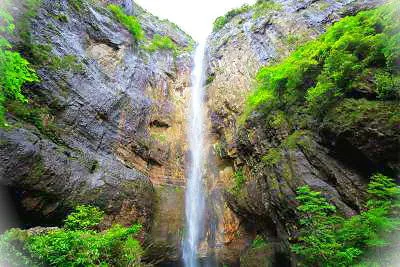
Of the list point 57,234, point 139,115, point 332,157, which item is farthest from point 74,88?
point 332,157

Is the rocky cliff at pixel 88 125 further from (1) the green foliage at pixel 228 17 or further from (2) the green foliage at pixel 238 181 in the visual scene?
(1) the green foliage at pixel 228 17

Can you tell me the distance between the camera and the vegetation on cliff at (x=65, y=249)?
5.82m

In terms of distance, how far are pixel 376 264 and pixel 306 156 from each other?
3822 mm

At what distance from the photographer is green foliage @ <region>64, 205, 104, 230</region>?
9016 millimetres

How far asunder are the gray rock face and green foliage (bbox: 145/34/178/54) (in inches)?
76.1

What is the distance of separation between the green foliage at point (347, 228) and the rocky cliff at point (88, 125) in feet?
23.6

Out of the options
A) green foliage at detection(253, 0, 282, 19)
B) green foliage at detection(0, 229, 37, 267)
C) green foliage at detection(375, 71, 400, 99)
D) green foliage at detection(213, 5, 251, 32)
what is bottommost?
green foliage at detection(0, 229, 37, 267)

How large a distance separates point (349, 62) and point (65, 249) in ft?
29.3

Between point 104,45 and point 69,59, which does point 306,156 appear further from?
point 104,45

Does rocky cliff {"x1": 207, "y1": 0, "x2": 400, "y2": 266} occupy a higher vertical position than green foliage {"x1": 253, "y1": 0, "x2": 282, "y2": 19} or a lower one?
lower

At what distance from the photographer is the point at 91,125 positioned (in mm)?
12320

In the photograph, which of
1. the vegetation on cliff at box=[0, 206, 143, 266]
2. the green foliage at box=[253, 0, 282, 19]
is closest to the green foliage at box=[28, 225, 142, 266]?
the vegetation on cliff at box=[0, 206, 143, 266]

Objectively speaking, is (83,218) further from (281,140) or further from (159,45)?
(159,45)

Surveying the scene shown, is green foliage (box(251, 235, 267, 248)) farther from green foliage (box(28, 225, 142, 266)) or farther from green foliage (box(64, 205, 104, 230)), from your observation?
green foliage (box(64, 205, 104, 230))
